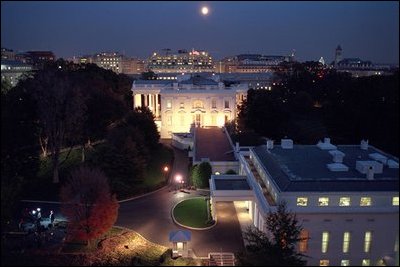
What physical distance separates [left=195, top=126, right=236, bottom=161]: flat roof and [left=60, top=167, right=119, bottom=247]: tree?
15.0 metres

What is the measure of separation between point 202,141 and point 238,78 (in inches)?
2327

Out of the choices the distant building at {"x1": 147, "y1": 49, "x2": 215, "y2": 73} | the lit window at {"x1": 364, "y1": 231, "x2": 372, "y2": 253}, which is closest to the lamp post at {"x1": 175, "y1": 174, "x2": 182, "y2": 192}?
the lit window at {"x1": 364, "y1": 231, "x2": 372, "y2": 253}

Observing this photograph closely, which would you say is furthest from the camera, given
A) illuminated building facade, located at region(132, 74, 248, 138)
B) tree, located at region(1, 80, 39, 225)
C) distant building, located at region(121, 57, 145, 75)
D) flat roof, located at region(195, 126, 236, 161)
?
distant building, located at region(121, 57, 145, 75)

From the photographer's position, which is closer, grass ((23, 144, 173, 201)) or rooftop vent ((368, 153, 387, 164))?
rooftop vent ((368, 153, 387, 164))

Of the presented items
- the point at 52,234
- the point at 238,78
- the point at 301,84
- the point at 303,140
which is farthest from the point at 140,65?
the point at 52,234

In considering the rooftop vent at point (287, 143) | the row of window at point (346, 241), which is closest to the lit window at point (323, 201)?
the row of window at point (346, 241)

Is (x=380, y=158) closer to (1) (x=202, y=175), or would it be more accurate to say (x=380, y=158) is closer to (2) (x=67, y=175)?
(1) (x=202, y=175)

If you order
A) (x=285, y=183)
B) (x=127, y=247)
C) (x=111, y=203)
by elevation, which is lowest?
(x=127, y=247)

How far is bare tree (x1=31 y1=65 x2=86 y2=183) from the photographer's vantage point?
107ft

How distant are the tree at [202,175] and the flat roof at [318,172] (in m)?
6.50

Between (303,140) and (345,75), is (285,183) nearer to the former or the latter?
(303,140)

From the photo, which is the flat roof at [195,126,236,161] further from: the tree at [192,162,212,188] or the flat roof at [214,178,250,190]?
the flat roof at [214,178,250,190]

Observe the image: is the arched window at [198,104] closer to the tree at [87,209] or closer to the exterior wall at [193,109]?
the exterior wall at [193,109]

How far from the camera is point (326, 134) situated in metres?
45.6
